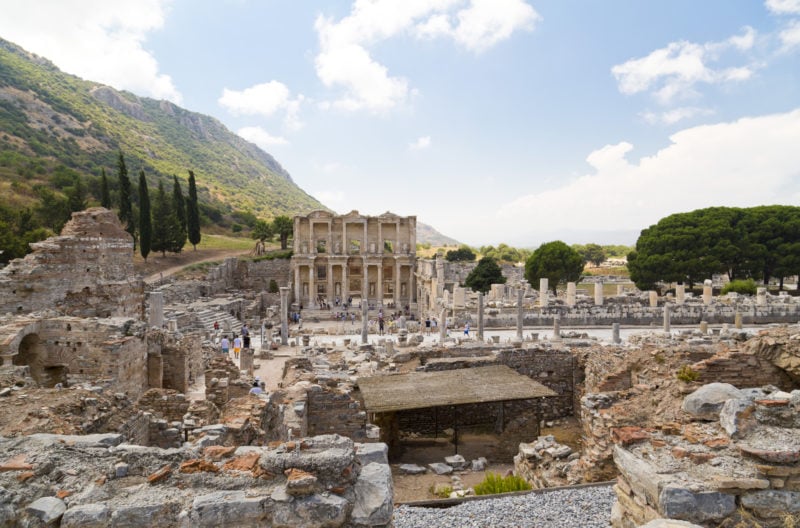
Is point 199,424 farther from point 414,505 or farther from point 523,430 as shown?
point 523,430

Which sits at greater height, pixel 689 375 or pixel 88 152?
pixel 88 152

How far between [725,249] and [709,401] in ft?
186

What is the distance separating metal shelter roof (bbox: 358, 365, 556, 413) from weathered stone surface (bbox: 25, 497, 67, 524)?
893 centimetres

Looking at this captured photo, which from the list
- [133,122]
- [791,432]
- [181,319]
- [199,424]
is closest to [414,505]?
[199,424]

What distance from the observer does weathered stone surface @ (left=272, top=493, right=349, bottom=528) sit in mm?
4195

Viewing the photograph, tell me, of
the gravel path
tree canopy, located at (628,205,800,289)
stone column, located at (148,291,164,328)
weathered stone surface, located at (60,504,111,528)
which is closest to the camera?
weathered stone surface, located at (60,504,111,528)

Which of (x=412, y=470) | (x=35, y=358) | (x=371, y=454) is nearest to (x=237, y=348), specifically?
(x=35, y=358)

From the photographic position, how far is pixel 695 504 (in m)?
4.92

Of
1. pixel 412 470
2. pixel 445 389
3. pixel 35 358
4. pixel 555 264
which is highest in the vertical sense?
pixel 555 264

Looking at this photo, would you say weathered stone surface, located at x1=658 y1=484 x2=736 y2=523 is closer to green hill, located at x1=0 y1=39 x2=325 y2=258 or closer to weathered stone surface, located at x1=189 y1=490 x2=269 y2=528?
weathered stone surface, located at x1=189 y1=490 x2=269 y2=528

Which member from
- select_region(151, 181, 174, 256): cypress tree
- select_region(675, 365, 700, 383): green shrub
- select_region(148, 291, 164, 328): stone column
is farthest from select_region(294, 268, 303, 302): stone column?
select_region(675, 365, 700, 383): green shrub

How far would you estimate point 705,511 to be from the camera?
16.2ft

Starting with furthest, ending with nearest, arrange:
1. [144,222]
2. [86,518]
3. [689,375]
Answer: [144,222] < [689,375] < [86,518]

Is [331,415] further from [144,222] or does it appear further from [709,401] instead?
[144,222]
